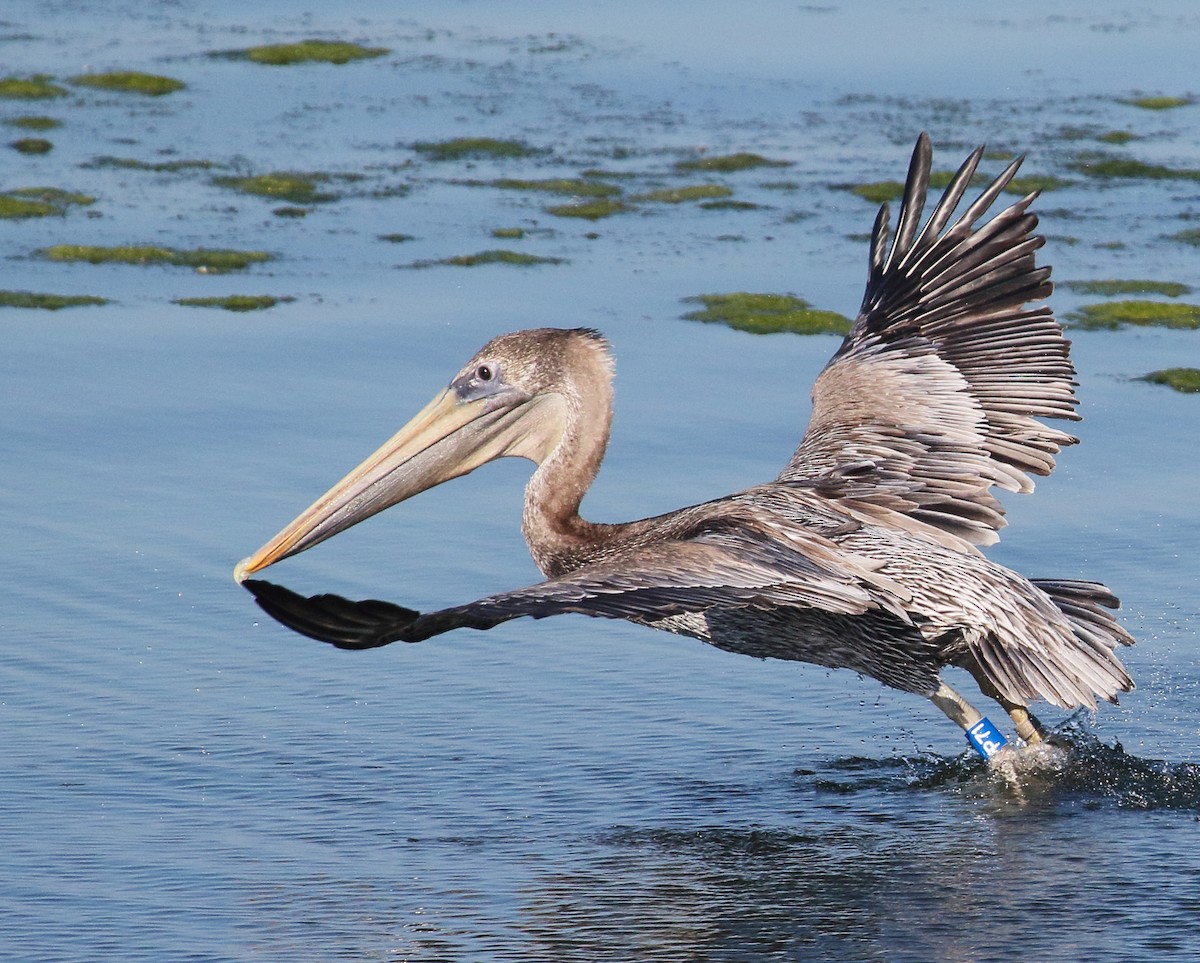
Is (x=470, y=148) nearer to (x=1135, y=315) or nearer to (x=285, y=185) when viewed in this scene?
(x=285, y=185)

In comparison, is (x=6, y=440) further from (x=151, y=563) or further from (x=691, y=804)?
(x=691, y=804)

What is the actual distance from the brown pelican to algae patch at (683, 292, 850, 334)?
2.64 metres

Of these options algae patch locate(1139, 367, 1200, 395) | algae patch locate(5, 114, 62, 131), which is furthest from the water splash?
algae patch locate(5, 114, 62, 131)

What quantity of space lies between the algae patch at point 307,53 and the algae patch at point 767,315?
251 inches

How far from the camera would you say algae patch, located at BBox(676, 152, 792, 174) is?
12906 millimetres

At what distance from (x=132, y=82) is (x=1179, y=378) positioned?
810 centimetres

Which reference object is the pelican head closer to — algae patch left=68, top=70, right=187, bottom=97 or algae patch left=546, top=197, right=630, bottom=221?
algae patch left=546, top=197, right=630, bottom=221

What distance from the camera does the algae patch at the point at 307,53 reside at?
618 inches

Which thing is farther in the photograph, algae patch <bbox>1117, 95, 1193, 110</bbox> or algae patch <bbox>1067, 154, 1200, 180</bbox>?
algae patch <bbox>1117, 95, 1193, 110</bbox>

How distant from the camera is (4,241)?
1109 centimetres

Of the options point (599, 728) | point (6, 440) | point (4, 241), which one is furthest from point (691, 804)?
point (4, 241)

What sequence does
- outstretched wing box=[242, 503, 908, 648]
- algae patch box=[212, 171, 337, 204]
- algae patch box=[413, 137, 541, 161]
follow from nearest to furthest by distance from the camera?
1. outstretched wing box=[242, 503, 908, 648]
2. algae patch box=[212, 171, 337, 204]
3. algae patch box=[413, 137, 541, 161]

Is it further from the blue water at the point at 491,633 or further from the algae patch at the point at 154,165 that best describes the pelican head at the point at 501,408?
the algae patch at the point at 154,165

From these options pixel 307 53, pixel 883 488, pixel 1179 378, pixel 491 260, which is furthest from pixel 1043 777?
pixel 307 53
